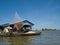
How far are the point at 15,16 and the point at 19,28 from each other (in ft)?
11.3

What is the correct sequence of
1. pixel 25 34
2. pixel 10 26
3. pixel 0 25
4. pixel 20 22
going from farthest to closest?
pixel 0 25 → pixel 10 26 → pixel 20 22 → pixel 25 34

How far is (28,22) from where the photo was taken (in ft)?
130

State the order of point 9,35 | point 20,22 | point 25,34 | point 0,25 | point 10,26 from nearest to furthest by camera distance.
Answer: point 9,35, point 25,34, point 20,22, point 10,26, point 0,25

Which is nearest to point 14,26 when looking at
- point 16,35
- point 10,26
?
point 10,26

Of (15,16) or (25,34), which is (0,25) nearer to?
(15,16)

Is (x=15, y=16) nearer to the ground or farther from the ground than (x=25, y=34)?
farther from the ground

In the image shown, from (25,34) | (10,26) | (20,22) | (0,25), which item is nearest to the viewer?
(25,34)

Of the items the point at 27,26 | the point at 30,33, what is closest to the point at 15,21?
the point at 27,26

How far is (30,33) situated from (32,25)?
15.7ft

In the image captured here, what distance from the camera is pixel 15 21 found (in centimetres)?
3947

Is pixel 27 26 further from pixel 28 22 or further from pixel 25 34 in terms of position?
pixel 25 34

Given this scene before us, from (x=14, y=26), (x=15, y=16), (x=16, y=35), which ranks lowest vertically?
(x=16, y=35)

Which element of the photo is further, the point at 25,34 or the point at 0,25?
the point at 0,25

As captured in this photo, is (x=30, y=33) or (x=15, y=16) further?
(x=15, y=16)
